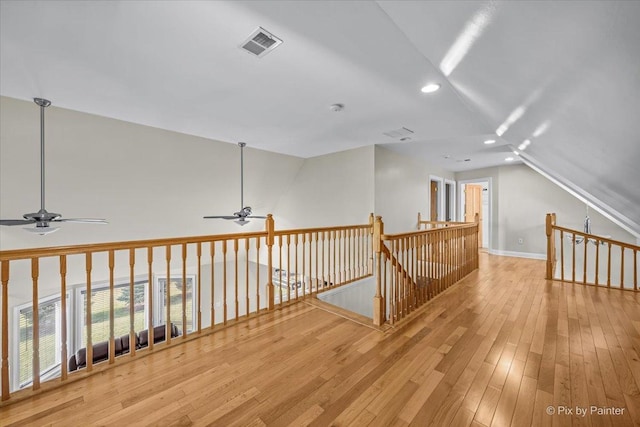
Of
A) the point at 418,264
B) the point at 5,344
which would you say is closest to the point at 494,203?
the point at 418,264

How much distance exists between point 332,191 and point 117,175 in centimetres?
374

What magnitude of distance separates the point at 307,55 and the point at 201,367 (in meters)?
2.54

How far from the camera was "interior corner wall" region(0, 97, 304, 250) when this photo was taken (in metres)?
3.03

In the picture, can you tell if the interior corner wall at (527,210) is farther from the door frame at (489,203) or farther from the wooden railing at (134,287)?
the wooden railing at (134,287)

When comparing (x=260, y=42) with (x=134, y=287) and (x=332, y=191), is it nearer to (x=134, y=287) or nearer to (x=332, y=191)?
(x=134, y=287)

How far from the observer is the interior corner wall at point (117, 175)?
3031 millimetres

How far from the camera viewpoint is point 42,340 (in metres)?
4.93

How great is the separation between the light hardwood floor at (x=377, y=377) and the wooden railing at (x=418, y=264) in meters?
0.25

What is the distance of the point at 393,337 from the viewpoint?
238 cm

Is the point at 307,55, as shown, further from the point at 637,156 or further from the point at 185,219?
the point at 185,219

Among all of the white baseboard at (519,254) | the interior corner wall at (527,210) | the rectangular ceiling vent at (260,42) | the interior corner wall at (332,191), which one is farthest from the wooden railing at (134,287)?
the interior corner wall at (527,210)

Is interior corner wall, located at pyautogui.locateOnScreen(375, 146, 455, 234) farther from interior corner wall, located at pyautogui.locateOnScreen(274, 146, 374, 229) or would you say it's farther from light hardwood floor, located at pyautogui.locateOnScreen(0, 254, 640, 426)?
light hardwood floor, located at pyautogui.locateOnScreen(0, 254, 640, 426)

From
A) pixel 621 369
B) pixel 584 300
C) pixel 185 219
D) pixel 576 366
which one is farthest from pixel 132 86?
pixel 584 300

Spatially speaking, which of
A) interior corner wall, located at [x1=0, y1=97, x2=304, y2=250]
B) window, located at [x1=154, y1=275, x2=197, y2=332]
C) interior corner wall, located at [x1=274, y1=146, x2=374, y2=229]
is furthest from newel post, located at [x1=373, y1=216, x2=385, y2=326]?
window, located at [x1=154, y1=275, x2=197, y2=332]
